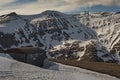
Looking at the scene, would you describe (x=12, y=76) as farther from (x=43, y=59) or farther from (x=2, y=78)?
(x=43, y=59)

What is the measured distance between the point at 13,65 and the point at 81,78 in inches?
301

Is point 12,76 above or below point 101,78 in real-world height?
above

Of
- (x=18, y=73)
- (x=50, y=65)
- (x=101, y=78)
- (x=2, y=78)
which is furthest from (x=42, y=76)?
(x=50, y=65)

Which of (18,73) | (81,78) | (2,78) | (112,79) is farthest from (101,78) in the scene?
(2,78)

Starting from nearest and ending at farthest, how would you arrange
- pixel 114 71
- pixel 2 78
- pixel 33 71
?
1. pixel 2 78
2. pixel 33 71
3. pixel 114 71

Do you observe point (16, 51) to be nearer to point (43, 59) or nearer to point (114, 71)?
point (43, 59)

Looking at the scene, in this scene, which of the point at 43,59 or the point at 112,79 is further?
the point at 43,59

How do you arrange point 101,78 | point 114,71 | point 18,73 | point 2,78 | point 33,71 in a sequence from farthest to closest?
point 114,71, point 101,78, point 33,71, point 18,73, point 2,78

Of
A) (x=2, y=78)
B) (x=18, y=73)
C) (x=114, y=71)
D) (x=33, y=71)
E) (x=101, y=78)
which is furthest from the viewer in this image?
(x=114, y=71)

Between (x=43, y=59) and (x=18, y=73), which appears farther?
(x=43, y=59)

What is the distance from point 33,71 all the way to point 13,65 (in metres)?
2.89

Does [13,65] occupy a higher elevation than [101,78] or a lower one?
higher

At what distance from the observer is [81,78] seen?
3403cm

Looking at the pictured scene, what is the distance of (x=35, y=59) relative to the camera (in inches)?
1818
